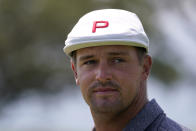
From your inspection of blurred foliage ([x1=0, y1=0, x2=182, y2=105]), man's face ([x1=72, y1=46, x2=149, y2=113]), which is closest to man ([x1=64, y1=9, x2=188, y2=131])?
man's face ([x1=72, y1=46, x2=149, y2=113])

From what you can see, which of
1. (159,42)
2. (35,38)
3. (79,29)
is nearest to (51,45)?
(35,38)

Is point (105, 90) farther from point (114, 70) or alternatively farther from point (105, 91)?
point (114, 70)

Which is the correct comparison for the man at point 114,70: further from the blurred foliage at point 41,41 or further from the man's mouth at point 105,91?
the blurred foliage at point 41,41

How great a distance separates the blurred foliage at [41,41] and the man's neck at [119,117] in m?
16.0

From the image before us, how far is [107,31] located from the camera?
4.10 m

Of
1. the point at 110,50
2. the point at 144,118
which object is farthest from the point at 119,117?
the point at 110,50

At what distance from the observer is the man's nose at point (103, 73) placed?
13.2ft

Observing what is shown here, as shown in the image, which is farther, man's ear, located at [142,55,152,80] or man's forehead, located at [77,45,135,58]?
man's ear, located at [142,55,152,80]

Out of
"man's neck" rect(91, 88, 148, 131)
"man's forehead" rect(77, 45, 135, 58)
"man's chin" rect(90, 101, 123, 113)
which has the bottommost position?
"man's neck" rect(91, 88, 148, 131)

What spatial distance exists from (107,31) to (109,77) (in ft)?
0.88

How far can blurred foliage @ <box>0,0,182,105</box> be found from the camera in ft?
68.3

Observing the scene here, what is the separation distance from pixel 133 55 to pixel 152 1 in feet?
61.3

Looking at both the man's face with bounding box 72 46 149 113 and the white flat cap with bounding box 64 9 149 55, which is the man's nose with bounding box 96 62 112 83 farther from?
the white flat cap with bounding box 64 9 149 55

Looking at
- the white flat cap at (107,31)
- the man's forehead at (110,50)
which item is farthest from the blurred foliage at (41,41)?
the man's forehead at (110,50)
